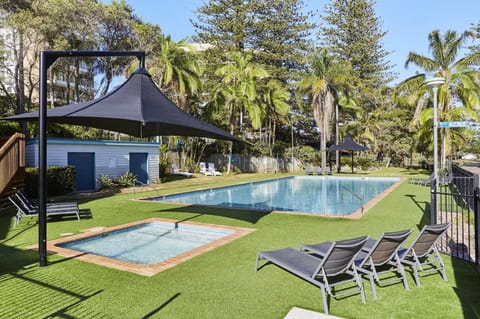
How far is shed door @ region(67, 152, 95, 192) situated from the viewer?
1563 cm

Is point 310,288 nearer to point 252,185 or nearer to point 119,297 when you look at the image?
point 119,297

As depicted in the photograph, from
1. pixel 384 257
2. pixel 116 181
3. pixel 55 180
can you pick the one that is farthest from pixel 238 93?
pixel 384 257

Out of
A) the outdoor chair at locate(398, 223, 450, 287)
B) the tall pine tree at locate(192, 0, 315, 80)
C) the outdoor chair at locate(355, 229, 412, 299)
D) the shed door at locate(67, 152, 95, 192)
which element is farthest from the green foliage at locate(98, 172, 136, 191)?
the tall pine tree at locate(192, 0, 315, 80)

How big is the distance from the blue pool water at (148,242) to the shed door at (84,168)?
28.6 feet

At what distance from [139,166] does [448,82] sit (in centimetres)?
1911

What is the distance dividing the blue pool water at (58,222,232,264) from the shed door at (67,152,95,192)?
28.6 feet

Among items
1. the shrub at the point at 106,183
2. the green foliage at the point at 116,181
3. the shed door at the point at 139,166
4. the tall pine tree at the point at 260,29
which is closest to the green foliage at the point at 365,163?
the tall pine tree at the point at 260,29

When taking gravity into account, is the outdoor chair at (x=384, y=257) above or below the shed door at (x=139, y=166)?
below

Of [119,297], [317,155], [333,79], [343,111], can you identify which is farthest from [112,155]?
[343,111]

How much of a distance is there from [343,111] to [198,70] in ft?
66.3

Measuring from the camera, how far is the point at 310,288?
4379 millimetres

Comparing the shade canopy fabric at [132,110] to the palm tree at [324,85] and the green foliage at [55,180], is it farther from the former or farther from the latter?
the palm tree at [324,85]

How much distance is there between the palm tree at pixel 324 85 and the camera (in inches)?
1025

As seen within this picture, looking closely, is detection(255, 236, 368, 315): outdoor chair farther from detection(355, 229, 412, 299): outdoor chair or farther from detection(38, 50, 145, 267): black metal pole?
detection(38, 50, 145, 267): black metal pole
